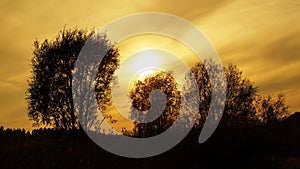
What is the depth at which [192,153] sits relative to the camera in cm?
1722

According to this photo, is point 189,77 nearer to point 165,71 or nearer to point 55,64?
point 165,71

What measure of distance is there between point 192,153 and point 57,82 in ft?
95.4

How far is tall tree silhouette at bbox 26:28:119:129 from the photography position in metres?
43.3

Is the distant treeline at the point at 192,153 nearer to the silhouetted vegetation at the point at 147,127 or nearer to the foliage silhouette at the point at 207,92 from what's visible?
the silhouetted vegetation at the point at 147,127

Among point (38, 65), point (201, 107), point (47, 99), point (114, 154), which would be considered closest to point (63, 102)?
point (47, 99)

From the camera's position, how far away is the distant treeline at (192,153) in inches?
557

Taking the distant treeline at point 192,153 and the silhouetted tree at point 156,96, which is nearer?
the distant treeline at point 192,153

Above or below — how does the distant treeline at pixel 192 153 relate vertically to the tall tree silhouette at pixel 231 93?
below

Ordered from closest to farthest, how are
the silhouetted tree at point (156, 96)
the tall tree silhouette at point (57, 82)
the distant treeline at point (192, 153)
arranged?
the distant treeline at point (192, 153)
the tall tree silhouette at point (57, 82)
the silhouetted tree at point (156, 96)

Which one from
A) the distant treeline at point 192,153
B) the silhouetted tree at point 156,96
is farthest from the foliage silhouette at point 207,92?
the distant treeline at point 192,153

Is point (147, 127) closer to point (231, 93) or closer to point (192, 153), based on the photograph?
point (192, 153)

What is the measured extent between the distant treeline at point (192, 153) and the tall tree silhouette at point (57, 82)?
2034 cm

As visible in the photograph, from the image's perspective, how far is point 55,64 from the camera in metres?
44.3

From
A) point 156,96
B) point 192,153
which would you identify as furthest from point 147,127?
point 156,96
